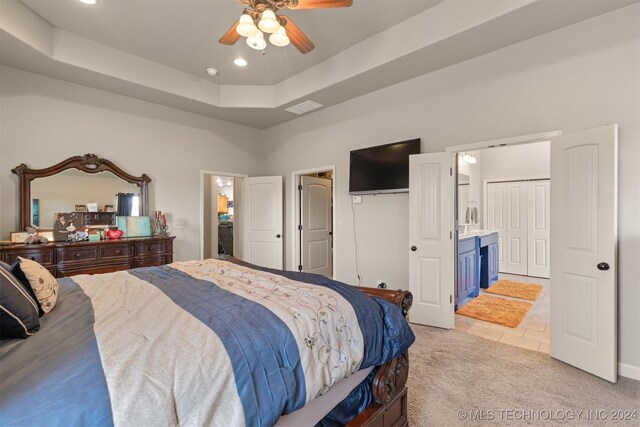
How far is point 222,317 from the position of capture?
124cm

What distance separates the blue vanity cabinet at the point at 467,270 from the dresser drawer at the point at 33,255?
4.68m

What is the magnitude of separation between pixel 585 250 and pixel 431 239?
134 centimetres

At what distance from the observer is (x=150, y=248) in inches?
153

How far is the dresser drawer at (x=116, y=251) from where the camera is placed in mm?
3529

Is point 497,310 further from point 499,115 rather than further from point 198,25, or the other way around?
point 198,25

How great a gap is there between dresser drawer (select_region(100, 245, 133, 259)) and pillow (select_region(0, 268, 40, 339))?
8.84 ft

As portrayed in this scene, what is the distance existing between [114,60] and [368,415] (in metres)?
4.36

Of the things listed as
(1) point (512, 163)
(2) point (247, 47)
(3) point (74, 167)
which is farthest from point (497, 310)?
(3) point (74, 167)

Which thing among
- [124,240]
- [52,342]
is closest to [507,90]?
[52,342]

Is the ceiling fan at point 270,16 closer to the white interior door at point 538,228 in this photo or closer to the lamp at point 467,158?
the lamp at point 467,158

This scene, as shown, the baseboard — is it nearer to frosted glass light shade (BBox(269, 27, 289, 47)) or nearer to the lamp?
frosted glass light shade (BBox(269, 27, 289, 47))

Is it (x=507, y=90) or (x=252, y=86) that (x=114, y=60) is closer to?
(x=252, y=86)

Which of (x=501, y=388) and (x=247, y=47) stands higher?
(x=247, y=47)

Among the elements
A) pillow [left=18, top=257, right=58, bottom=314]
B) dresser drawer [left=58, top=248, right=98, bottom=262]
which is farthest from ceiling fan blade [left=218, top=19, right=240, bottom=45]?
dresser drawer [left=58, top=248, right=98, bottom=262]
